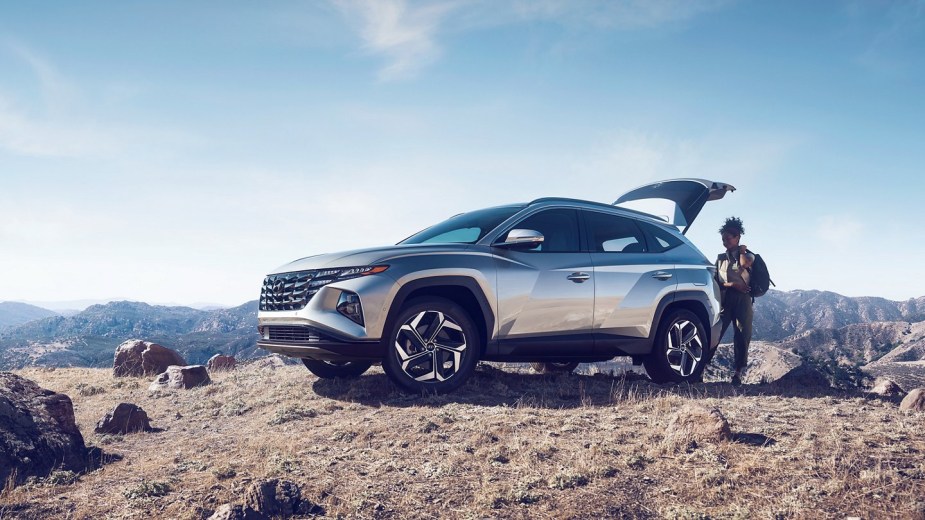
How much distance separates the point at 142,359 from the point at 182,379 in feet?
11.4

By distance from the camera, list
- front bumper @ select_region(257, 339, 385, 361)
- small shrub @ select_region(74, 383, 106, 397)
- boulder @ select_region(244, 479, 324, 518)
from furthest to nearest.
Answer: small shrub @ select_region(74, 383, 106, 397) → front bumper @ select_region(257, 339, 385, 361) → boulder @ select_region(244, 479, 324, 518)

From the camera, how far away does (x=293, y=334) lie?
602 centimetres

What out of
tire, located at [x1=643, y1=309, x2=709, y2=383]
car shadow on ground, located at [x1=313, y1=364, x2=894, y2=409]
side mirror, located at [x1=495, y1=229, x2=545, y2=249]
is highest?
side mirror, located at [x1=495, y1=229, x2=545, y2=249]

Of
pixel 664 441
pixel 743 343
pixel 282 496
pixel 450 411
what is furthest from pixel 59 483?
pixel 743 343

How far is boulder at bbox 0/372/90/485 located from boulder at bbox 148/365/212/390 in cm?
338

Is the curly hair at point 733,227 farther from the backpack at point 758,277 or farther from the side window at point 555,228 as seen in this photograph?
the side window at point 555,228

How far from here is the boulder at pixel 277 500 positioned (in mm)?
3377

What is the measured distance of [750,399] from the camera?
684 centimetres

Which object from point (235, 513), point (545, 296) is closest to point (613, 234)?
point (545, 296)

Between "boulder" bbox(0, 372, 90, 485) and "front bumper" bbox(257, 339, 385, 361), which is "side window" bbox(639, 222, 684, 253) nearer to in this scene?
"front bumper" bbox(257, 339, 385, 361)

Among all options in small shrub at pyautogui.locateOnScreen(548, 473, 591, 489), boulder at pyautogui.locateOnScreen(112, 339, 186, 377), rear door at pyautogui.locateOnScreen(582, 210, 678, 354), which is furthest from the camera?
boulder at pyautogui.locateOnScreen(112, 339, 186, 377)

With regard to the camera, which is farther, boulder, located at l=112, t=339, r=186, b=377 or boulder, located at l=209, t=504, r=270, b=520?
boulder, located at l=112, t=339, r=186, b=377

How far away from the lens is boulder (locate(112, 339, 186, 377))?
11.5 m

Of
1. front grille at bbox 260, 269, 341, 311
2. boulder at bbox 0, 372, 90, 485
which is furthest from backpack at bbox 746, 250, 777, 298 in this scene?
boulder at bbox 0, 372, 90, 485
